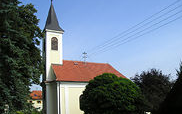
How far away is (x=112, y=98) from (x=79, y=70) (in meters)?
12.1

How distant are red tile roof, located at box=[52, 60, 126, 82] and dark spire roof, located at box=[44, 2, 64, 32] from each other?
16.1ft

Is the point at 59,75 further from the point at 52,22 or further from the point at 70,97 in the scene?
the point at 52,22

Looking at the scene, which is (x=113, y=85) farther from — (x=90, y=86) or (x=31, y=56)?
(x=31, y=56)

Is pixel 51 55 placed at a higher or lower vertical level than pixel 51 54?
lower

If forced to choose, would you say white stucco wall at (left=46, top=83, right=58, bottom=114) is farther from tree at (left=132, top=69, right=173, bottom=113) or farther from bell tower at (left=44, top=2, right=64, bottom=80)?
tree at (left=132, top=69, right=173, bottom=113)

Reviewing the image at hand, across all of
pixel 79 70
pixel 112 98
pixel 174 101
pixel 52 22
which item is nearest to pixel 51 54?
pixel 79 70

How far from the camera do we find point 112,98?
45.9ft

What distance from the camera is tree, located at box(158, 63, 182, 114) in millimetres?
3330

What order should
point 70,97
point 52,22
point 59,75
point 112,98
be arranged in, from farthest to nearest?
point 52,22, point 59,75, point 70,97, point 112,98

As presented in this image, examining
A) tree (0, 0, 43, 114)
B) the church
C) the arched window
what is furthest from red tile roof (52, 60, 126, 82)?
tree (0, 0, 43, 114)

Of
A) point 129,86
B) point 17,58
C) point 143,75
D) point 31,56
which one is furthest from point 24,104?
point 143,75

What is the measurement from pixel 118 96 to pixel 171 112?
10.6m

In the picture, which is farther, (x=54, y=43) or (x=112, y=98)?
(x=54, y=43)

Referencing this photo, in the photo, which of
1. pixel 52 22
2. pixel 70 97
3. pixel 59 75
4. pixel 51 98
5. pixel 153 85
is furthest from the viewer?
pixel 52 22
